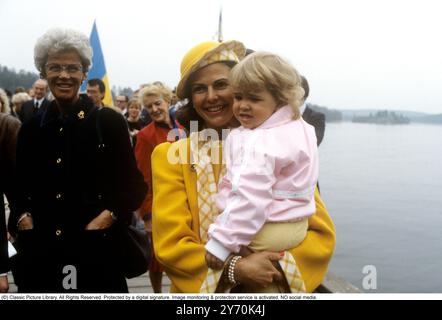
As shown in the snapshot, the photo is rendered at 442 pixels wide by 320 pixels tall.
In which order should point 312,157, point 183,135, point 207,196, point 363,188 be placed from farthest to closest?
point 363,188, point 183,135, point 207,196, point 312,157

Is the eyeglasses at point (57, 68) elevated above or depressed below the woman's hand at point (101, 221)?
above

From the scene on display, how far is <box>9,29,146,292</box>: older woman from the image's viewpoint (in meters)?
2.21

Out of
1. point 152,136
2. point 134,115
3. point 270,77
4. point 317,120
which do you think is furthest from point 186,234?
point 134,115

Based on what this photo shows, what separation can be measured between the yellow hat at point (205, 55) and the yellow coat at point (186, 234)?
0.95 feet

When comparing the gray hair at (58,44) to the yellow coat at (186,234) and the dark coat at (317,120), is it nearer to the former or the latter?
the yellow coat at (186,234)

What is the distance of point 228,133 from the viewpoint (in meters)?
1.87

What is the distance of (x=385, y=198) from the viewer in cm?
274

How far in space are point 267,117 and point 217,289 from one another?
566mm

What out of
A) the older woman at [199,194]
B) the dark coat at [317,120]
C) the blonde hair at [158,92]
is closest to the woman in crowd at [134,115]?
the blonde hair at [158,92]

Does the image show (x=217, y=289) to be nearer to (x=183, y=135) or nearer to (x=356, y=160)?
(x=183, y=135)

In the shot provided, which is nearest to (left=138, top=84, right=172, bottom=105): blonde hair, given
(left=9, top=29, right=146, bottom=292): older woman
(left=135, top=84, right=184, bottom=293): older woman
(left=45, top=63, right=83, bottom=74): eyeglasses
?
(left=135, top=84, right=184, bottom=293): older woman

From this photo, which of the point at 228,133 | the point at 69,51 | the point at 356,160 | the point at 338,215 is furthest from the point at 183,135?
the point at 356,160

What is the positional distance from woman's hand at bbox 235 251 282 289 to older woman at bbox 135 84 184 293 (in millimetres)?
2041

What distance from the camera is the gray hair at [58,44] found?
2182 millimetres
